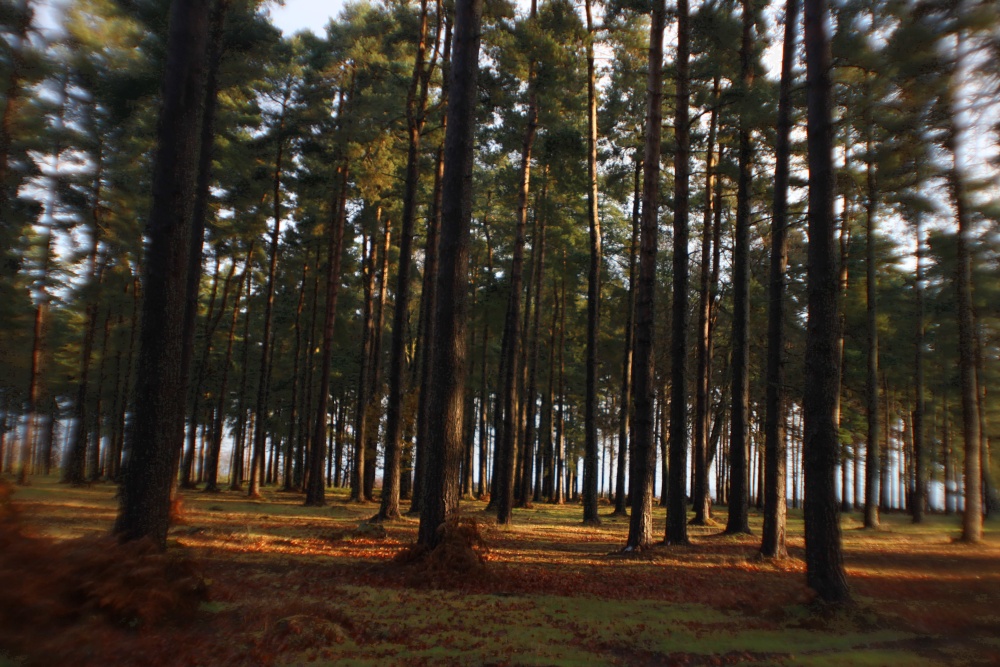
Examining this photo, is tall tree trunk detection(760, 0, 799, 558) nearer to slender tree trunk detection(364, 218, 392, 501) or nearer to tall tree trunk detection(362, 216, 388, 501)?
slender tree trunk detection(364, 218, 392, 501)

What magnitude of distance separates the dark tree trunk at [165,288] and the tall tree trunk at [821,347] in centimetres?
816

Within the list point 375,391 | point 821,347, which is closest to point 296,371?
point 375,391

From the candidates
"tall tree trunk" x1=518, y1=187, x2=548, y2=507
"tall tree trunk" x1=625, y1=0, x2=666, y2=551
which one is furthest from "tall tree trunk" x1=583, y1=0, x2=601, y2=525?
"tall tree trunk" x1=625, y1=0, x2=666, y2=551

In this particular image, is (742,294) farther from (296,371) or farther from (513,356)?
(296,371)

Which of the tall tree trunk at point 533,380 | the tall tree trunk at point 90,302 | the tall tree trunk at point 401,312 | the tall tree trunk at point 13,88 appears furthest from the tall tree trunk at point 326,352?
the tall tree trunk at point 90,302

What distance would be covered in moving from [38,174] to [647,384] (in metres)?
18.2

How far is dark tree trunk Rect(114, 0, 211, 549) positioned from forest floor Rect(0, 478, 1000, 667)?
629 mm

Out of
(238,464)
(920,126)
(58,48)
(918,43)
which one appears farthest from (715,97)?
(238,464)

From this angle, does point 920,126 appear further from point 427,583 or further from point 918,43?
point 427,583

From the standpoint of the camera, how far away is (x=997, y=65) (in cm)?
848

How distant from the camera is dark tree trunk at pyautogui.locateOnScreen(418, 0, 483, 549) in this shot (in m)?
10.0

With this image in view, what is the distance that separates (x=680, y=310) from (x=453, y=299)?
5893 mm

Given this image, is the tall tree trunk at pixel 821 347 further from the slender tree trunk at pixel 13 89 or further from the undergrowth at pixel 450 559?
the slender tree trunk at pixel 13 89

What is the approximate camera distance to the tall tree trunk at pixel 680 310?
45.8 ft
